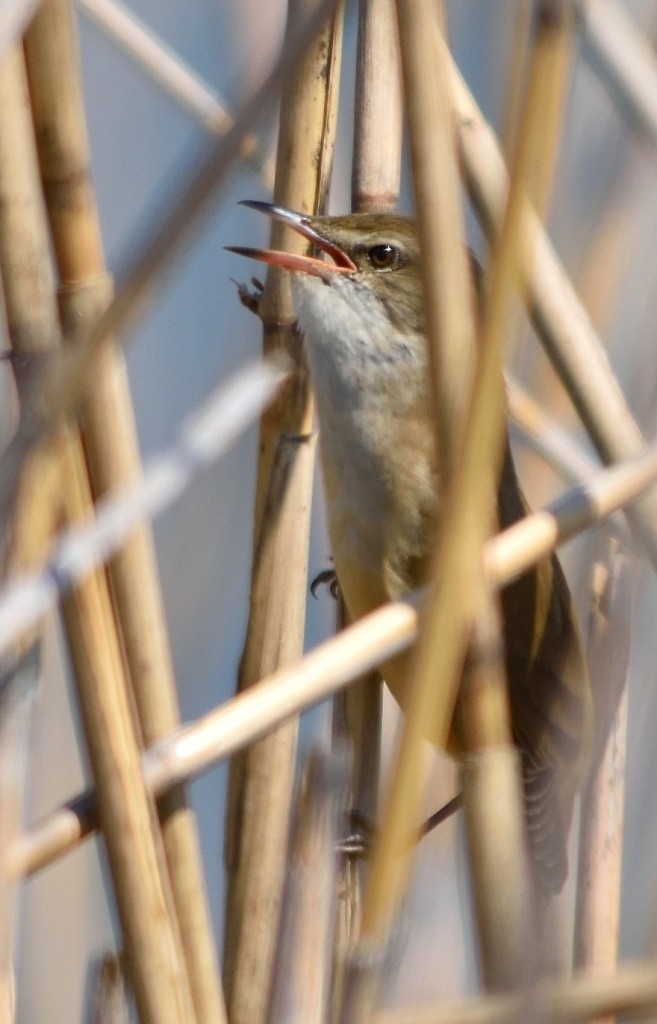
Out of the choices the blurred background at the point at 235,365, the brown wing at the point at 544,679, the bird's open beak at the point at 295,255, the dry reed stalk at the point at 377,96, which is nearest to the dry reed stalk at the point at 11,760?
the blurred background at the point at 235,365

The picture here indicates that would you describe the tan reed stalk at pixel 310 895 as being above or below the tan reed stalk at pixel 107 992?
below

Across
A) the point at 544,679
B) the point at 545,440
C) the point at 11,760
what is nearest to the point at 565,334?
the point at 545,440

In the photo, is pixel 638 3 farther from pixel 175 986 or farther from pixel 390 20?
pixel 175 986

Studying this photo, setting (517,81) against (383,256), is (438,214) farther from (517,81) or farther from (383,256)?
(383,256)

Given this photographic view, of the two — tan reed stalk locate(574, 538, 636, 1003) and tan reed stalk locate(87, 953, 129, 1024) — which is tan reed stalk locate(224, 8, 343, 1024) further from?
tan reed stalk locate(574, 538, 636, 1003)

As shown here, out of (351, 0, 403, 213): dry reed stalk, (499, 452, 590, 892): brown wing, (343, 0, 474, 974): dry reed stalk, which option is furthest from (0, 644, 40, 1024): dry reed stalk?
(499, 452, 590, 892): brown wing

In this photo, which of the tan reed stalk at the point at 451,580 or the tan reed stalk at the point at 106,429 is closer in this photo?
the tan reed stalk at the point at 451,580

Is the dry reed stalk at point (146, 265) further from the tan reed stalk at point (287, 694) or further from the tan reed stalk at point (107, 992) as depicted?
the tan reed stalk at point (107, 992)
